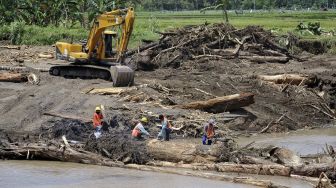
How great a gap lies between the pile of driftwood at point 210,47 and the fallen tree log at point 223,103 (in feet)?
35.3

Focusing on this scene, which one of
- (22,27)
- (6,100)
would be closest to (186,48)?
(6,100)

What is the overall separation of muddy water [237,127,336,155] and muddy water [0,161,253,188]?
6796mm

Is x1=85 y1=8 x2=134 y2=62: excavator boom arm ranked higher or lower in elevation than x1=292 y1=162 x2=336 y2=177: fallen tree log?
higher

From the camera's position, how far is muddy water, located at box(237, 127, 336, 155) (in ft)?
89.1

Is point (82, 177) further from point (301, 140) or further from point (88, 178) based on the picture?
point (301, 140)

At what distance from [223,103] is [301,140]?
3.63 meters

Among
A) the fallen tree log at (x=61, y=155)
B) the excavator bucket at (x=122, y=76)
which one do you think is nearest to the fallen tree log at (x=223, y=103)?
the excavator bucket at (x=122, y=76)

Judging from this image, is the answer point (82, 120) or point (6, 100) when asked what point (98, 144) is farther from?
point (6, 100)

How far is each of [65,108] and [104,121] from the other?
319 centimetres

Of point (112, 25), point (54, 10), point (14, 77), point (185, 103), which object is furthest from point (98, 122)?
point (54, 10)

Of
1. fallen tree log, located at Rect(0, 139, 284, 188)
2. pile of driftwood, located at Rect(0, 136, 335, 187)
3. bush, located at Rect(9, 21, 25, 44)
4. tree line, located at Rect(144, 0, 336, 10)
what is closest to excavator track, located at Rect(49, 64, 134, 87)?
pile of driftwood, located at Rect(0, 136, 335, 187)

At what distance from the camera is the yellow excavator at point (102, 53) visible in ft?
109

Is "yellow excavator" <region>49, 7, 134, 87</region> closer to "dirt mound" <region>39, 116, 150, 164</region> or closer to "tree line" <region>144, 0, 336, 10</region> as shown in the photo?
"dirt mound" <region>39, 116, 150, 164</region>

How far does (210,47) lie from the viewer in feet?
140
